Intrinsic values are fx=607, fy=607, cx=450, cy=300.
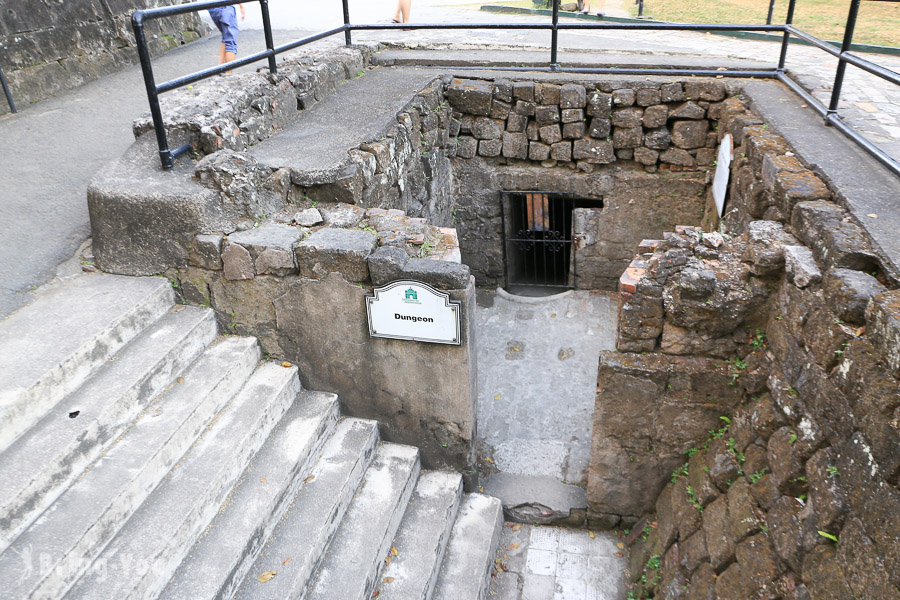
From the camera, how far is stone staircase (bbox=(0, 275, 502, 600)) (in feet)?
8.16

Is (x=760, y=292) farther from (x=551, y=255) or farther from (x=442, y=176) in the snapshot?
(x=551, y=255)

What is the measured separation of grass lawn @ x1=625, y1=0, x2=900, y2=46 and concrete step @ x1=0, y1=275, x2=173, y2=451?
940 cm

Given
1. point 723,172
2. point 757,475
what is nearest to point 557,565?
point 757,475

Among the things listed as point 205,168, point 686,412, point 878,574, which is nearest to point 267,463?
point 205,168

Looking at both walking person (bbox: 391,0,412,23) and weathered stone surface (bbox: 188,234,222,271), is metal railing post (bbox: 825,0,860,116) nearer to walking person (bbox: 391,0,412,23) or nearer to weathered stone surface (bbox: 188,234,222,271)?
weathered stone surface (bbox: 188,234,222,271)

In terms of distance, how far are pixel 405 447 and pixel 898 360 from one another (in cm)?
269

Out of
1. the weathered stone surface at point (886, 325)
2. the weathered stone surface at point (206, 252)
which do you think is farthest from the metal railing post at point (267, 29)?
the weathered stone surface at point (886, 325)

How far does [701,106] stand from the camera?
20.1ft

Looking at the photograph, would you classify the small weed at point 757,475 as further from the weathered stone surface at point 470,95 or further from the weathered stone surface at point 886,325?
the weathered stone surface at point 470,95

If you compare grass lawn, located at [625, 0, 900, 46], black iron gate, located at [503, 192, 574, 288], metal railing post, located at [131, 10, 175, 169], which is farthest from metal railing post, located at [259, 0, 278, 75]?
grass lawn, located at [625, 0, 900, 46]

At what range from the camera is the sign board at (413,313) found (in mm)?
3299

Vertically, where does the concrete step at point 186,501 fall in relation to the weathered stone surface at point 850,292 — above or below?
below

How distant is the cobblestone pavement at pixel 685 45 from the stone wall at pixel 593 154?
3.77 ft

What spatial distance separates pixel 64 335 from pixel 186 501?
1033 mm
